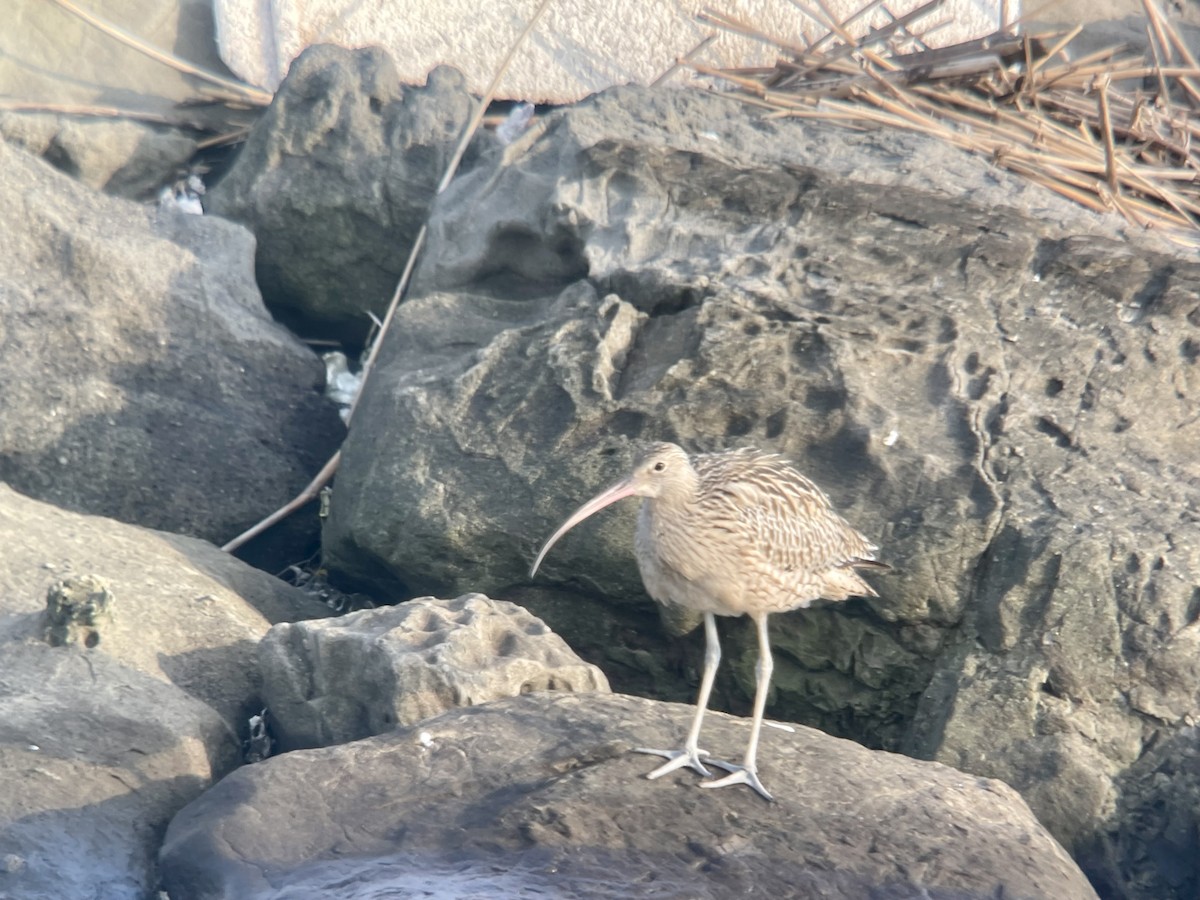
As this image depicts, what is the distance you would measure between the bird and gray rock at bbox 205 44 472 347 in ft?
11.2

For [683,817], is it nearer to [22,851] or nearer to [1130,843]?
[1130,843]

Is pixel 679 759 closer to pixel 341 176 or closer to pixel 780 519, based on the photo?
pixel 780 519

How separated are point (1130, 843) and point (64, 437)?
489cm

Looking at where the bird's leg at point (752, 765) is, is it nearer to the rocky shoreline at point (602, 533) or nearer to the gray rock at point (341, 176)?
the rocky shoreline at point (602, 533)

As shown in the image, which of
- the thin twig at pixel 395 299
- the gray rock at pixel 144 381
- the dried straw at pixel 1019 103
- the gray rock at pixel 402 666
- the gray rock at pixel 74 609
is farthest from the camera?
the dried straw at pixel 1019 103

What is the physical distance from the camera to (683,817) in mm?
4781

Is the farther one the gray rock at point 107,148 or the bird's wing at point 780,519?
the gray rock at point 107,148

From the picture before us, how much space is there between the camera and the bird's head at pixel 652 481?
18.2 feet

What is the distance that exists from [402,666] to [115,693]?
40.0 inches

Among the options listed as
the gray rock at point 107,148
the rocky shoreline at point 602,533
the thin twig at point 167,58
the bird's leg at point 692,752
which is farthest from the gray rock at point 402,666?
the thin twig at point 167,58

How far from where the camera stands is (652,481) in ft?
18.3

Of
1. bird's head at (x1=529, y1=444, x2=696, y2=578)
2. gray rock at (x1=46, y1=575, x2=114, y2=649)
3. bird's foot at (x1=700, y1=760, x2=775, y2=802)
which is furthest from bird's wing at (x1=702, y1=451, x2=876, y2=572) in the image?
gray rock at (x1=46, y1=575, x2=114, y2=649)

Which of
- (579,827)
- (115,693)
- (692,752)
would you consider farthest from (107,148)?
(579,827)

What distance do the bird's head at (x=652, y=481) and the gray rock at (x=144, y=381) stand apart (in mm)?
2260
